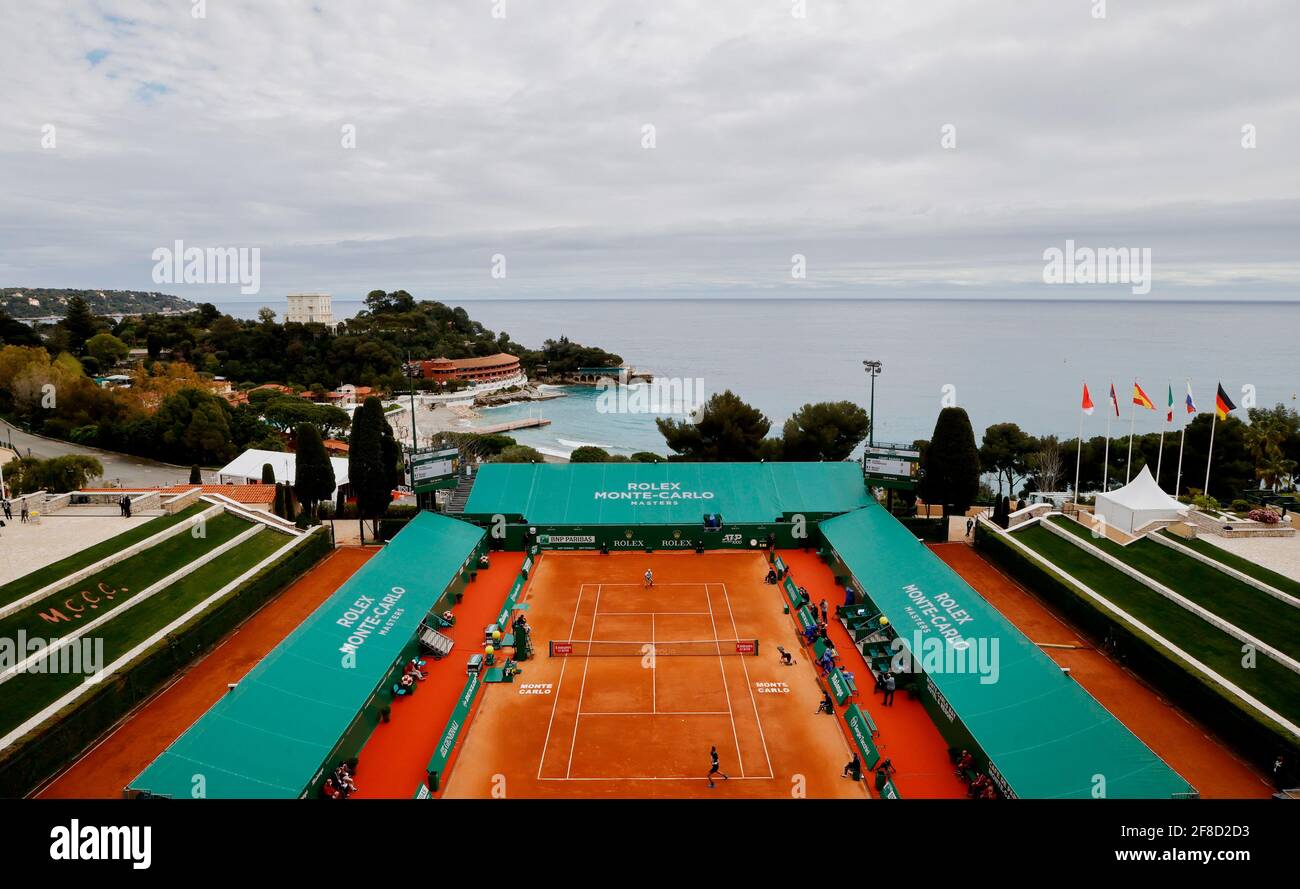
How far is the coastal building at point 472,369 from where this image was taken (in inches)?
4926

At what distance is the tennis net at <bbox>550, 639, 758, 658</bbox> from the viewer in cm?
2716

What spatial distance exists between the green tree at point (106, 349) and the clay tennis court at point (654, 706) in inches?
3889

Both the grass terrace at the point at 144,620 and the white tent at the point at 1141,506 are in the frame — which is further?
the white tent at the point at 1141,506

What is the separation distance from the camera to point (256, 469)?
51.8 meters

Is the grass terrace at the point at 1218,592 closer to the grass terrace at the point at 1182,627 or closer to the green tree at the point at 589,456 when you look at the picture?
the grass terrace at the point at 1182,627

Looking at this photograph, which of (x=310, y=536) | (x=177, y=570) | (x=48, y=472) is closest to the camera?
(x=177, y=570)

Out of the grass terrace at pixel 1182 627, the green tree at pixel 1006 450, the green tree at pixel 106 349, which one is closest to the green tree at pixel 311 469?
the grass terrace at pixel 1182 627

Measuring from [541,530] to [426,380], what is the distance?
89.4 meters

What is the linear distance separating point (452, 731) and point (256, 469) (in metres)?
37.9

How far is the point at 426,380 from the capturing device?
121 meters

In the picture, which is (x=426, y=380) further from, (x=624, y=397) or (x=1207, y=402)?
(x=1207, y=402)

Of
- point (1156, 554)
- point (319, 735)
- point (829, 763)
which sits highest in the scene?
point (1156, 554)
